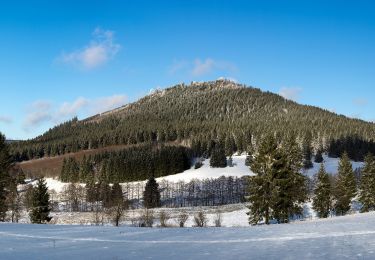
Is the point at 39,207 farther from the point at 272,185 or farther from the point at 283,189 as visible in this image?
the point at 283,189

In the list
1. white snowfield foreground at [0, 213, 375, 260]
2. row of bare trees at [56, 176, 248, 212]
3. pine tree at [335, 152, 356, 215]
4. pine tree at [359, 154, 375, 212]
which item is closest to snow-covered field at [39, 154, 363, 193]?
row of bare trees at [56, 176, 248, 212]

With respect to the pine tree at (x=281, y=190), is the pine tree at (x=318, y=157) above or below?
above

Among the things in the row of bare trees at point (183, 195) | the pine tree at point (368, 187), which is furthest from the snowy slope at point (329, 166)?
the pine tree at point (368, 187)

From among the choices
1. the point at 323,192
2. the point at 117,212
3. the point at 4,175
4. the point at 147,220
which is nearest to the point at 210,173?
the point at 323,192

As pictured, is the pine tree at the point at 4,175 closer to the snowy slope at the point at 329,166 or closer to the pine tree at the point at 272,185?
the pine tree at the point at 272,185

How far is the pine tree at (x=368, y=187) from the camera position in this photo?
7056 centimetres

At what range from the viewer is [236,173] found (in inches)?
7195

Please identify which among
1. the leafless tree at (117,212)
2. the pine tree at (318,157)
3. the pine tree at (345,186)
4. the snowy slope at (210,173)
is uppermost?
the pine tree at (318,157)

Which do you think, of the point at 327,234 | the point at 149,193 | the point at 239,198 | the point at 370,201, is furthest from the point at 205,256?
the point at 239,198

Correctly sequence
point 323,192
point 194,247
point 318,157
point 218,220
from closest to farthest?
1. point 194,247
2. point 218,220
3. point 323,192
4. point 318,157

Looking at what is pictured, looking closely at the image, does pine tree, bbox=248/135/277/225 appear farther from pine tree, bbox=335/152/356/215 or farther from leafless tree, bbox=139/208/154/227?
pine tree, bbox=335/152/356/215

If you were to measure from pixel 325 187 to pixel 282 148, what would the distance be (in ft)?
82.2

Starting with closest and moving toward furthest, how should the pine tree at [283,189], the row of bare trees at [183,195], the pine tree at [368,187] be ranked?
the pine tree at [283,189]
the pine tree at [368,187]
the row of bare trees at [183,195]

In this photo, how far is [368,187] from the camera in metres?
71.8
